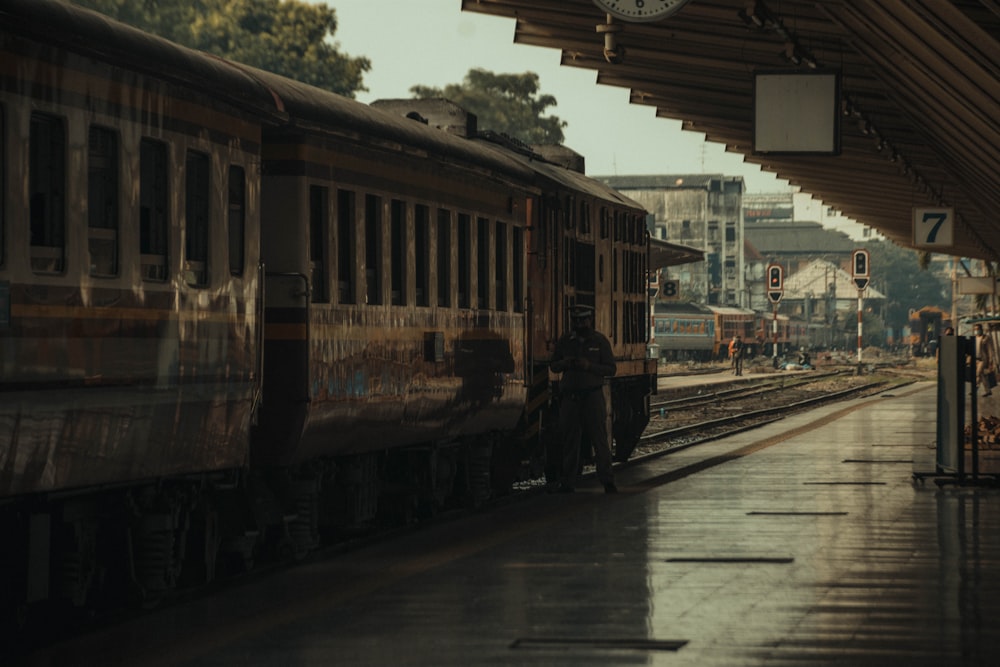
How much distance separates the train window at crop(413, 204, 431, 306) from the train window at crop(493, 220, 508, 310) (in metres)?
2.33

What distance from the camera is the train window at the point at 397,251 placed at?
46.8ft

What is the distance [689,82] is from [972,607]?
1488 centimetres

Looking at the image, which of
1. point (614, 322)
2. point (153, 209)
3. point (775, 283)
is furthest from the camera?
point (775, 283)

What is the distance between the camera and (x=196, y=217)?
10.9 metres

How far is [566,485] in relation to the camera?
1819 centimetres

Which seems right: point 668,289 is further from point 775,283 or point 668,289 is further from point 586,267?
point 586,267

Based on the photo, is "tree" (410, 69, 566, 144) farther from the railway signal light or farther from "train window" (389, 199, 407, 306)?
"train window" (389, 199, 407, 306)

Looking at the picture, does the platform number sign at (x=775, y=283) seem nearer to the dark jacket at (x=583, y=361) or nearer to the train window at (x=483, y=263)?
the dark jacket at (x=583, y=361)

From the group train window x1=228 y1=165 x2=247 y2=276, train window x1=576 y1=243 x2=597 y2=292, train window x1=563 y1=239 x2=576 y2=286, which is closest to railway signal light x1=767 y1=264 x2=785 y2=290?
train window x1=576 y1=243 x2=597 y2=292

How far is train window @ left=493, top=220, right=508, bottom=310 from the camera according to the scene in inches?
693

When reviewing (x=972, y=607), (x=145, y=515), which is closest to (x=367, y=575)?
(x=145, y=515)

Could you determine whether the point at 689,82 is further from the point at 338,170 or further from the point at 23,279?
the point at 23,279

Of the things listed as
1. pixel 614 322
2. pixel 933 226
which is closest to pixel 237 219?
pixel 614 322

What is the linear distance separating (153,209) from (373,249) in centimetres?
379
